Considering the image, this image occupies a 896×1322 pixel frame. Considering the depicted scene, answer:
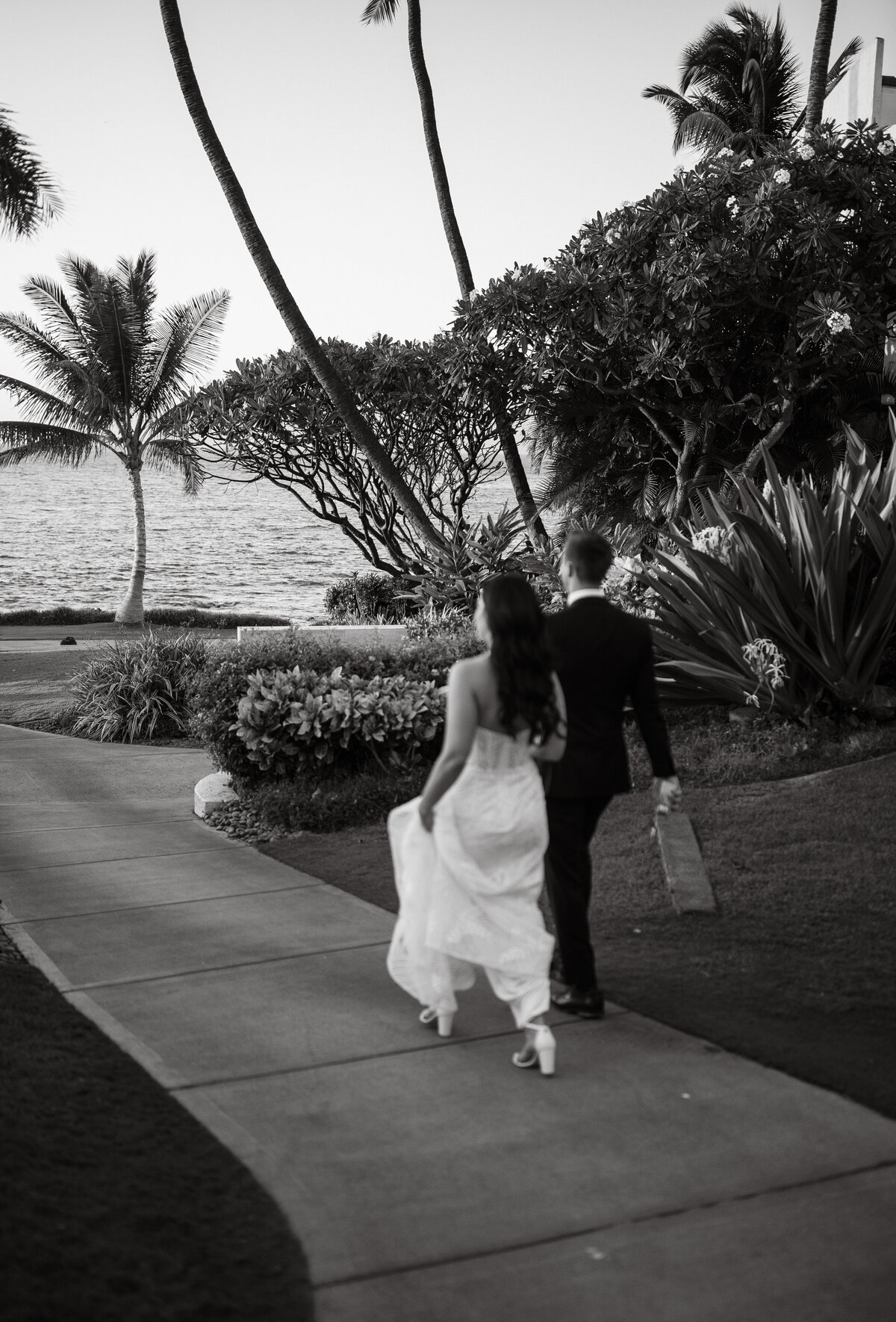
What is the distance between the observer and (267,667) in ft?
30.1

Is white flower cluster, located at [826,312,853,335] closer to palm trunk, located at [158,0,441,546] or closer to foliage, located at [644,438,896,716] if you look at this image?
foliage, located at [644,438,896,716]

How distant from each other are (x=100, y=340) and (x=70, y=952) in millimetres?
24172

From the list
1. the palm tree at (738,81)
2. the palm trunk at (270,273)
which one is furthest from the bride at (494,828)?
the palm tree at (738,81)

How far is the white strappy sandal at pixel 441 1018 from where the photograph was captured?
4320 millimetres

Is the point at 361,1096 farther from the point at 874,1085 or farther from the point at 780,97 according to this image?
the point at 780,97

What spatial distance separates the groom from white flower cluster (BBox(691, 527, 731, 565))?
5053mm

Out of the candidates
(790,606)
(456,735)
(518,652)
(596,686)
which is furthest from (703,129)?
(456,735)

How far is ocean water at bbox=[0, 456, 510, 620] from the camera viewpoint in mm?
56406

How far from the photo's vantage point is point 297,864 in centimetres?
700

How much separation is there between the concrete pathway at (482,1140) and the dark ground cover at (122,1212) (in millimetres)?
109

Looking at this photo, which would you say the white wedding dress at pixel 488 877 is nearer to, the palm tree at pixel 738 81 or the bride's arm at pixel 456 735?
the bride's arm at pixel 456 735

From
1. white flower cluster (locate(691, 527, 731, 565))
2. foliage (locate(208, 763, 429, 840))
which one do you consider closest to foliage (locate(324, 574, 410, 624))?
white flower cluster (locate(691, 527, 731, 565))

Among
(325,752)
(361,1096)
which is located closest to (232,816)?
(325,752)

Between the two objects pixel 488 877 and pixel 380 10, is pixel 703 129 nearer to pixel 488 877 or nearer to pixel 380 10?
pixel 380 10
